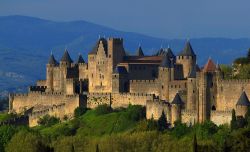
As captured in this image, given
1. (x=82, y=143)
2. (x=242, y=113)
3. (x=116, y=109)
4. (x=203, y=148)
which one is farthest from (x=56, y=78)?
(x=203, y=148)

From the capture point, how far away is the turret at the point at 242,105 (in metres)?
73.2

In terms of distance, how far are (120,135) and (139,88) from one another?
11337mm

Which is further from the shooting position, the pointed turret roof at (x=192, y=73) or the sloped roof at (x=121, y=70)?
the sloped roof at (x=121, y=70)

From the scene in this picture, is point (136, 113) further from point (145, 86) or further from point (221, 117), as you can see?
point (221, 117)

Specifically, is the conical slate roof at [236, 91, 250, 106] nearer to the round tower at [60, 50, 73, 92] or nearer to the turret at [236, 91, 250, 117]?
the turret at [236, 91, 250, 117]

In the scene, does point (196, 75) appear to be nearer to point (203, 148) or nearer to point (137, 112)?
point (137, 112)

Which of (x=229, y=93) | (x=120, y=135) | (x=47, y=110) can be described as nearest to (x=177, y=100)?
(x=229, y=93)

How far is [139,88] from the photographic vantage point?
281 ft

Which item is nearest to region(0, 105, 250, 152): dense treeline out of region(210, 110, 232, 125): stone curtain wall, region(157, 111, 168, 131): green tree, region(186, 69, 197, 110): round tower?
region(157, 111, 168, 131): green tree

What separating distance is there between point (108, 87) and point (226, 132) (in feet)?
62.0

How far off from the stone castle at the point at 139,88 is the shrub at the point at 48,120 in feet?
1.54

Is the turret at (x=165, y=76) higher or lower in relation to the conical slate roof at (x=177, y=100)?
higher

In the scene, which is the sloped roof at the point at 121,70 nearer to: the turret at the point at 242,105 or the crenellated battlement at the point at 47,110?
the crenellated battlement at the point at 47,110

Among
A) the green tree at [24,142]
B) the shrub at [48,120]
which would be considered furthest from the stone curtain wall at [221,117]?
the shrub at [48,120]
